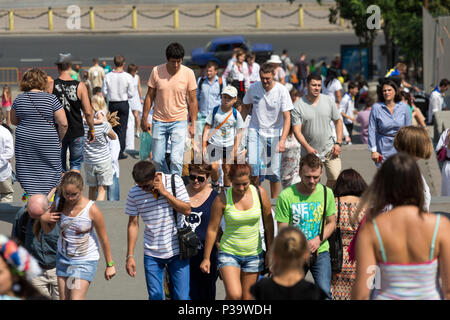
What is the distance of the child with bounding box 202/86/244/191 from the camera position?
1019 cm

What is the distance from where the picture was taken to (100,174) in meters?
10.5

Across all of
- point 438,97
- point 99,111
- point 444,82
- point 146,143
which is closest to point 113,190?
point 146,143

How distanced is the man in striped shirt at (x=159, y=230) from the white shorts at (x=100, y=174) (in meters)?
3.74

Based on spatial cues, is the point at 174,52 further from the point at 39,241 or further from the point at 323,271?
the point at 323,271

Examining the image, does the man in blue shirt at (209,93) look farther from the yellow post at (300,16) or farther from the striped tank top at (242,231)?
the yellow post at (300,16)

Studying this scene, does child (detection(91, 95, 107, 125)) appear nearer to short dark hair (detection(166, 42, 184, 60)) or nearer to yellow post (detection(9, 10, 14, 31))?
short dark hair (detection(166, 42, 184, 60))

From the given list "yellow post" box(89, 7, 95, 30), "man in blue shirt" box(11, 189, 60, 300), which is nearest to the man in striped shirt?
"man in blue shirt" box(11, 189, 60, 300)

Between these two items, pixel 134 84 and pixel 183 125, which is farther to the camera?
pixel 134 84

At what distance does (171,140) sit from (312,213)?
3737mm

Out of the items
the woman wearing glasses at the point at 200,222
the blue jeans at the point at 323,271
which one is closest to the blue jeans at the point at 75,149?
the woman wearing glasses at the point at 200,222

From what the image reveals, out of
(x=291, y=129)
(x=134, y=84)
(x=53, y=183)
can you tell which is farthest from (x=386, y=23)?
(x=53, y=183)
